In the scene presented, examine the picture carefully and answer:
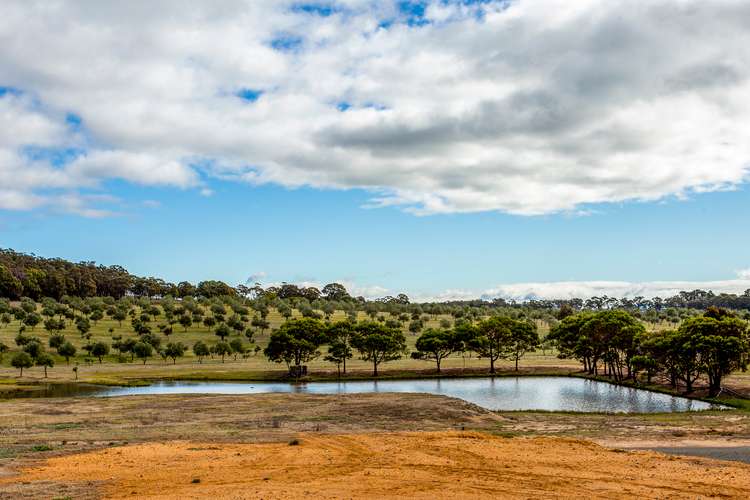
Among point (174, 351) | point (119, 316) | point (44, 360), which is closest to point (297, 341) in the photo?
point (174, 351)

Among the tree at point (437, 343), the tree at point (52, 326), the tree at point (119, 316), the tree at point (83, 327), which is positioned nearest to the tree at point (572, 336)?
the tree at point (437, 343)

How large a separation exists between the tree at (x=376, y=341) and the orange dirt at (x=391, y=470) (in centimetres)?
7238

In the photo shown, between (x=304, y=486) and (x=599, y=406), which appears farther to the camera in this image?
(x=599, y=406)

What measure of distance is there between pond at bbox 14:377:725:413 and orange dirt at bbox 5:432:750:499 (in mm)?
34601

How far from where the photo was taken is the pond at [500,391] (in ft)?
243

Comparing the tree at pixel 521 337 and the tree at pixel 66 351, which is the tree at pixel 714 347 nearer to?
the tree at pixel 521 337

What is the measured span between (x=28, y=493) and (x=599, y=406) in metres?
61.5

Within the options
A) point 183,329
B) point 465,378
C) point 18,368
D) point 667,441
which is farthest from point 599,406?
point 183,329

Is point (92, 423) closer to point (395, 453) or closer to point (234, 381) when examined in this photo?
point (395, 453)

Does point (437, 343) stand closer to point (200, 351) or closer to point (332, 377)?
point (332, 377)

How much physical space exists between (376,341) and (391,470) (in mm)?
81410

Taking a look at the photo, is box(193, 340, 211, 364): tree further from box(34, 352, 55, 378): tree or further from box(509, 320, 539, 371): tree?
box(509, 320, 539, 371): tree

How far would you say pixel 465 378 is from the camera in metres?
110

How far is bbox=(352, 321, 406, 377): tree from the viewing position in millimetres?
114250
